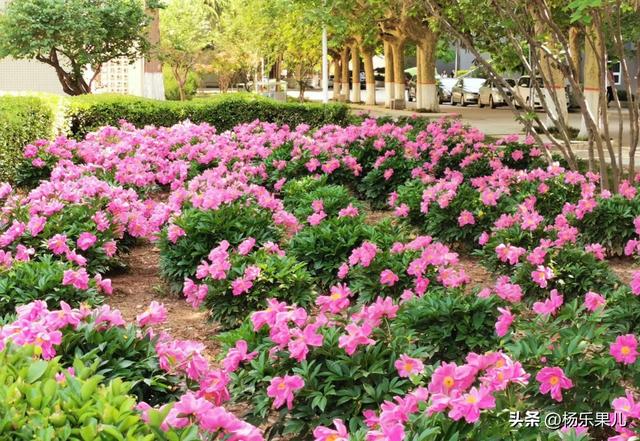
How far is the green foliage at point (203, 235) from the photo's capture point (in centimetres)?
641

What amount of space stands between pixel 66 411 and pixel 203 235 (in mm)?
4140

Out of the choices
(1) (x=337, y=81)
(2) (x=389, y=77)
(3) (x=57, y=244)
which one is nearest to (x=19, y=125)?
(3) (x=57, y=244)

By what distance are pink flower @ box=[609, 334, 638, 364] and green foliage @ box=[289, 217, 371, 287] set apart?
286 cm

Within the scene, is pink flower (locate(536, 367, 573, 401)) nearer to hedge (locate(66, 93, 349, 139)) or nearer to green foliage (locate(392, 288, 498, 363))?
green foliage (locate(392, 288, 498, 363))

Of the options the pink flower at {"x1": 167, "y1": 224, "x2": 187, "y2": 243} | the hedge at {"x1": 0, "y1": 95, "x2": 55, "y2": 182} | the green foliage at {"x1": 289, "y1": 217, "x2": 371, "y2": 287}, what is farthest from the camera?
the hedge at {"x1": 0, "y1": 95, "x2": 55, "y2": 182}

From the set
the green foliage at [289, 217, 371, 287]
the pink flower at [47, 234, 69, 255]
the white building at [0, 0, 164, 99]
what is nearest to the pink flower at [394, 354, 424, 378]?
the green foliage at [289, 217, 371, 287]

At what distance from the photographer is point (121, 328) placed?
3.59 m

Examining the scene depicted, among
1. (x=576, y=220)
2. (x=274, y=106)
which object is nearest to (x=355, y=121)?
(x=274, y=106)

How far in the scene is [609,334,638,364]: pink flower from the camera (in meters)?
3.24

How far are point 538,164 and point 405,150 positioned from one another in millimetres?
1488

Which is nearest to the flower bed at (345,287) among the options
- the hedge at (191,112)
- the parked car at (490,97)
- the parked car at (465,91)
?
the hedge at (191,112)

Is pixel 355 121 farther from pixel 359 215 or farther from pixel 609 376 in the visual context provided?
pixel 609 376

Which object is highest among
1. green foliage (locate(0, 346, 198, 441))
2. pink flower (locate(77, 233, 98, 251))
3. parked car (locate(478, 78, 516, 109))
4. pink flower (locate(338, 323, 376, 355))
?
parked car (locate(478, 78, 516, 109))

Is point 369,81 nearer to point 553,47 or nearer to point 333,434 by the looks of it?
point 553,47
